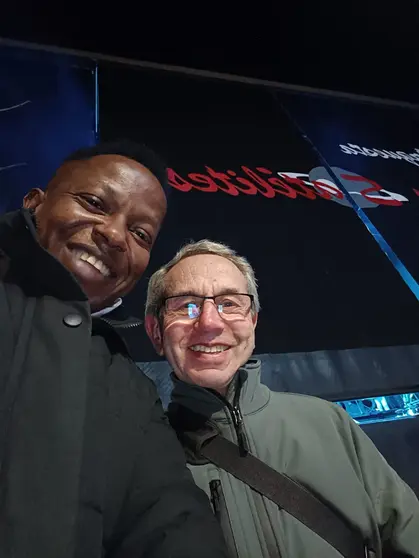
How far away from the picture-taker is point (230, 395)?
2.50 feet

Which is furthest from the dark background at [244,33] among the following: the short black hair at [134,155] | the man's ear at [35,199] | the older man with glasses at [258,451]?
the older man with glasses at [258,451]

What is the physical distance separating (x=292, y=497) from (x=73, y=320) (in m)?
0.45

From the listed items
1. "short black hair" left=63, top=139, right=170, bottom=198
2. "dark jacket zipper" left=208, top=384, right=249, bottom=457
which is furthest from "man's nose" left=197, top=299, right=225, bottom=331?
"short black hair" left=63, top=139, right=170, bottom=198

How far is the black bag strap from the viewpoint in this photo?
2.19 ft

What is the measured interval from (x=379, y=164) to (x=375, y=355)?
115 centimetres

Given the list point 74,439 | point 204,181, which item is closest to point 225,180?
point 204,181

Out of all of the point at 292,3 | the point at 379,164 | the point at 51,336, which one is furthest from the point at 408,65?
the point at 51,336

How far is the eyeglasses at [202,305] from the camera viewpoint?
811 millimetres

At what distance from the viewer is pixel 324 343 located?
122 cm

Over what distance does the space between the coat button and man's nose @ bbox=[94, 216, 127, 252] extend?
0.94 feet

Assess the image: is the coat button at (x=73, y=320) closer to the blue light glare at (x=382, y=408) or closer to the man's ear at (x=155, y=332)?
the man's ear at (x=155, y=332)

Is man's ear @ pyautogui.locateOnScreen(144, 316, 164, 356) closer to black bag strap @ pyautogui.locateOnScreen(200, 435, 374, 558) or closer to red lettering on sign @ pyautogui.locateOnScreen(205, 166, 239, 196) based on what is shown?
black bag strap @ pyautogui.locateOnScreen(200, 435, 374, 558)

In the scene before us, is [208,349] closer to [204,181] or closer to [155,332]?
[155,332]

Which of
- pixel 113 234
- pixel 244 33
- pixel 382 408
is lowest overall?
pixel 382 408
